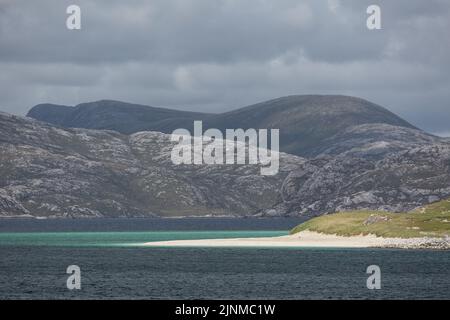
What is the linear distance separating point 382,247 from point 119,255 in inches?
2181

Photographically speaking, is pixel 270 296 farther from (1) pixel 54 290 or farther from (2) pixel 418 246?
(2) pixel 418 246

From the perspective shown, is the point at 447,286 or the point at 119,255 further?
the point at 119,255

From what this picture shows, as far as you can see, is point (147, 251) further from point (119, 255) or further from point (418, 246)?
point (418, 246)
